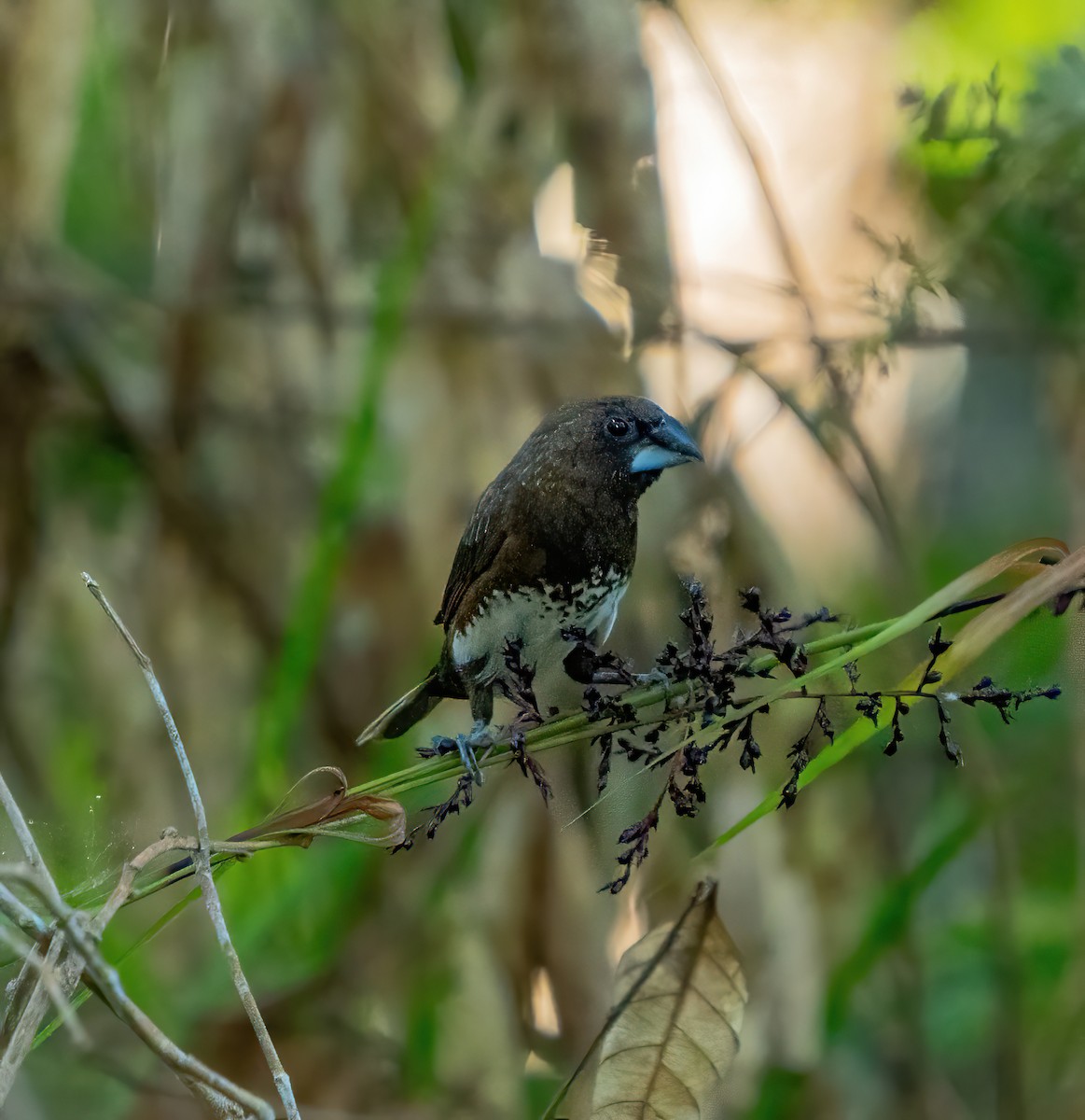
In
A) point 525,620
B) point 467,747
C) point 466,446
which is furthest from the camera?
point 466,446

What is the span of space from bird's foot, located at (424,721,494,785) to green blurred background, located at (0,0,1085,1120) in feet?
2.58

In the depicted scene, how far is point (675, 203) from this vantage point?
209cm

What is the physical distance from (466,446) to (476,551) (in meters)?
1.04

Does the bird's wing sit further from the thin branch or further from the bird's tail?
the thin branch

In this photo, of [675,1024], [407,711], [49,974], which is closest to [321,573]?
[407,711]

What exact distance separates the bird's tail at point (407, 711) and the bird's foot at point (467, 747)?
0.26 m

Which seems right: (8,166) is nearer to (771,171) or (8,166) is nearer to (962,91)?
(771,171)

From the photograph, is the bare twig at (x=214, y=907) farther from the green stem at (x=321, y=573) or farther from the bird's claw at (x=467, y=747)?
the green stem at (x=321, y=573)

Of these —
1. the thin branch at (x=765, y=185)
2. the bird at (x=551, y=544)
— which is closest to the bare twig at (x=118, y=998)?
the bird at (x=551, y=544)

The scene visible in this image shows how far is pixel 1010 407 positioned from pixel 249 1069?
7.80ft

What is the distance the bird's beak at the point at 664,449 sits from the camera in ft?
3.87

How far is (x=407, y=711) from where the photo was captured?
144cm

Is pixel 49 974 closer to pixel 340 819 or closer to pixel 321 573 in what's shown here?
pixel 340 819

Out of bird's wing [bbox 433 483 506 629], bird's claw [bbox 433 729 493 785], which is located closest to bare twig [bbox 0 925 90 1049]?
bird's claw [bbox 433 729 493 785]
